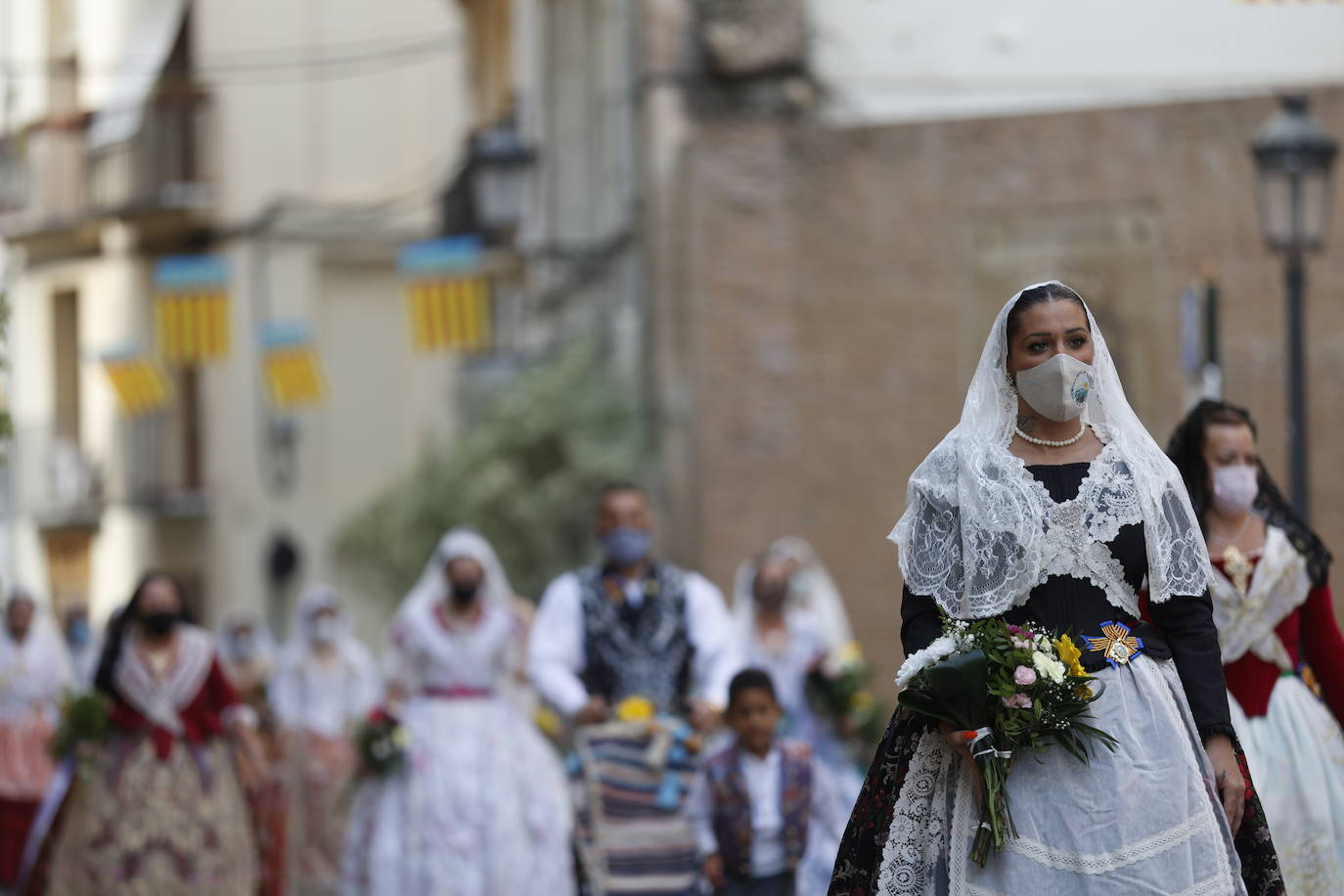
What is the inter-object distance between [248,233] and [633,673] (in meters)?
22.5

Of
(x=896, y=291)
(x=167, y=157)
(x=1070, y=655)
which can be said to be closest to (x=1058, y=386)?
(x=1070, y=655)

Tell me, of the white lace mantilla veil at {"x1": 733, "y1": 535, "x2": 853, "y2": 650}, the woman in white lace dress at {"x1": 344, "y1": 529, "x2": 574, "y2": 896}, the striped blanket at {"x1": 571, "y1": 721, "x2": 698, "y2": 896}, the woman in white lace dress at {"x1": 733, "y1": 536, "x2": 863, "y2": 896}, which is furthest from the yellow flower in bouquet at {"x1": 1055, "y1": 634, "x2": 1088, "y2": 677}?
the white lace mantilla veil at {"x1": 733, "y1": 535, "x2": 853, "y2": 650}

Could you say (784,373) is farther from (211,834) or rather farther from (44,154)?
(44,154)

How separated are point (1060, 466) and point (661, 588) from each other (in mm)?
4737

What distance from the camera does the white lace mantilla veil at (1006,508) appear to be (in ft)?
19.9

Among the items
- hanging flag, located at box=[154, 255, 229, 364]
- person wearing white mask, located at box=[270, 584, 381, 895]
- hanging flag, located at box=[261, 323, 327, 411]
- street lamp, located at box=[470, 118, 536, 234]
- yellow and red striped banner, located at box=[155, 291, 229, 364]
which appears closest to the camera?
person wearing white mask, located at box=[270, 584, 381, 895]

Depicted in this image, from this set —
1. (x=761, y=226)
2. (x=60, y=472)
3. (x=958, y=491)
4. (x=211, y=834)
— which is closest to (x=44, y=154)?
(x=60, y=472)

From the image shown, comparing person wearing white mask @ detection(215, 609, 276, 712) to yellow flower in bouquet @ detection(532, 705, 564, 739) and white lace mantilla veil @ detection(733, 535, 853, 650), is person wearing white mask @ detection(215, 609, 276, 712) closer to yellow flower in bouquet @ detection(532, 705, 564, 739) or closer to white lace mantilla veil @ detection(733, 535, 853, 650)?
white lace mantilla veil @ detection(733, 535, 853, 650)

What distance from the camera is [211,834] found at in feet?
38.4

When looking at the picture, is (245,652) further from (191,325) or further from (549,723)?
(549,723)

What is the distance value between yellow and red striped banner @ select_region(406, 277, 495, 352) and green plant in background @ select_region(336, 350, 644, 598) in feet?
2.18

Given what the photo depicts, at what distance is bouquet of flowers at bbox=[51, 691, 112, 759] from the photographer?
1166cm

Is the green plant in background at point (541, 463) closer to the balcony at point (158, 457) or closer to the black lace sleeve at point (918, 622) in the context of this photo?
the balcony at point (158, 457)

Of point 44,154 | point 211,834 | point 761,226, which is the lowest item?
point 211,834
